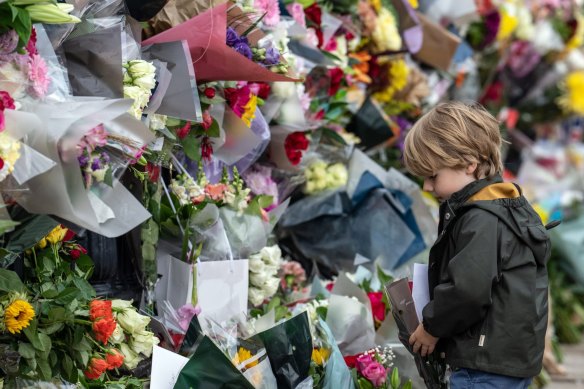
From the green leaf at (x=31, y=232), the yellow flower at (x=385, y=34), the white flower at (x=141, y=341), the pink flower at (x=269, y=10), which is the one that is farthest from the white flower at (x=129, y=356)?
the yellow flower at (x=385, y=34)

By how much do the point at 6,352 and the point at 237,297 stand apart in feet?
2.94

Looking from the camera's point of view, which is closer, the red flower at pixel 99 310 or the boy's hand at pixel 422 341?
the red flower at pixel 99 310

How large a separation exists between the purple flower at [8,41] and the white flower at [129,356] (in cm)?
78

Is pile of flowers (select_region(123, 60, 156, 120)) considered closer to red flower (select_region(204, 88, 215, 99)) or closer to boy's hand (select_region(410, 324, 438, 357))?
red flower (select_region(204, 88, 215, 99))

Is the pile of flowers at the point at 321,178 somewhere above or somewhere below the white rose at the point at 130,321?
below

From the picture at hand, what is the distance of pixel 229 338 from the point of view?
2.34 meters

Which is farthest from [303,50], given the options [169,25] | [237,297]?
[237,297]

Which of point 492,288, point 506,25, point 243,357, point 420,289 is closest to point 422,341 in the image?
point 420,289

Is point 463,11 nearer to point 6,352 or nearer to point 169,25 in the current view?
point 169,25

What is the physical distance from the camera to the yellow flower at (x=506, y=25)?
5.51m

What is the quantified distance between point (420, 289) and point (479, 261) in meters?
0.33

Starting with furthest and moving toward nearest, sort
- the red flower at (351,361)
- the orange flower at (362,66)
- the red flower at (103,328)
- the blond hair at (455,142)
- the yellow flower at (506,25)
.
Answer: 1. the yellow flower at (506,25)
2. the orange flower at (362,66)
3. the red flower at (351,361)
4. the blond hair at (455,142)
5. the red flower at (103,328)

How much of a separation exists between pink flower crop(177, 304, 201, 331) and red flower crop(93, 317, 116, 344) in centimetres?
47

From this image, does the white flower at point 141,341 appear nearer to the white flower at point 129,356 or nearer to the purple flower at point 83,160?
the white flower at point 129,356
